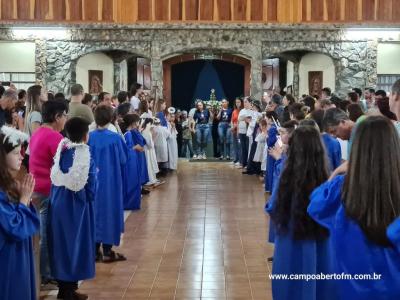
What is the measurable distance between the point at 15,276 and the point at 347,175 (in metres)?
2.17

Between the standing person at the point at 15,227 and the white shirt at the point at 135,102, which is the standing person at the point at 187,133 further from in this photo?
the standing person at the point at 15,227

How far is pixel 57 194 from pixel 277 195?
7.38 ft

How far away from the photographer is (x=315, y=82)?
20594 mm

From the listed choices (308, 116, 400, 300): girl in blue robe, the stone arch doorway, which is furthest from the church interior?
the stone arch doorway

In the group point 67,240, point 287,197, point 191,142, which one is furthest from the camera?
point 191,142

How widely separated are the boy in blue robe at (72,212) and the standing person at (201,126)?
12.2 meters

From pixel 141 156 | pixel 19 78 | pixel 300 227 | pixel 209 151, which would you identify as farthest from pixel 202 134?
pixel 300 227

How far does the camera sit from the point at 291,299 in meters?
4.78

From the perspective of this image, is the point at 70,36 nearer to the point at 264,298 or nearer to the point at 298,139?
the point at 264,298

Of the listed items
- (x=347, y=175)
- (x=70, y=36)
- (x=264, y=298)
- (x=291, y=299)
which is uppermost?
(x=70, y=36)

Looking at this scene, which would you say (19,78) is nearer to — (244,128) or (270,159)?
(244,128)

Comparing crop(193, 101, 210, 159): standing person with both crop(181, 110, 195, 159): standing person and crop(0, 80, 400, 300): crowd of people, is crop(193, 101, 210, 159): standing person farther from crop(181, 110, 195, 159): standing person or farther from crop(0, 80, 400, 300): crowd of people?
crop(0, 80, 400, 300): crowd of people

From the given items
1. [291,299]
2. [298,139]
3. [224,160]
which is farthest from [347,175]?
[224,160]

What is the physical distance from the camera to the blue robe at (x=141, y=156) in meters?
11.5
